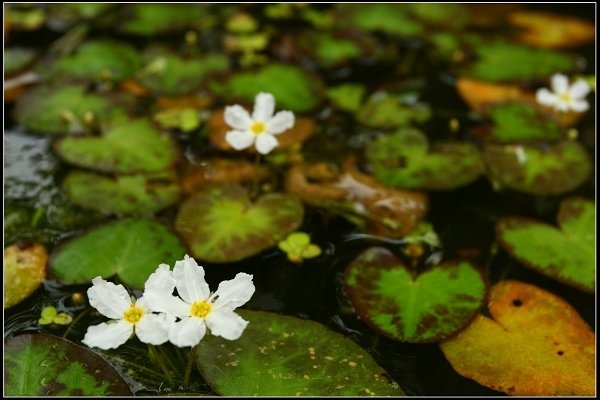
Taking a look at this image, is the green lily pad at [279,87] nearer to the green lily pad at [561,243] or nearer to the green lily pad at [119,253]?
the green lily pad at [119,253]

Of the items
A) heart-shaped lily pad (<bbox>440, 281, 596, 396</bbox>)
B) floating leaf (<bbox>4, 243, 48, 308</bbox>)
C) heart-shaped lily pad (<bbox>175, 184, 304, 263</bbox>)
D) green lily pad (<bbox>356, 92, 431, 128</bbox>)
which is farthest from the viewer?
green lily pad (<bbox>356, 92, 431, 128</bbox>)

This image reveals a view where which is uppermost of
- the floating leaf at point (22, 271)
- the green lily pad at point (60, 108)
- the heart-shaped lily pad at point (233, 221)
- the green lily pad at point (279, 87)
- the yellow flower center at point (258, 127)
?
the yellow flower center at point (258, 127)

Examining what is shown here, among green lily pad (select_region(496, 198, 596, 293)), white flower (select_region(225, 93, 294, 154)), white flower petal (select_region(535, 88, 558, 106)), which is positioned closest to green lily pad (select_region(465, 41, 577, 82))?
white flower petal (select_region(535, 88, 558, 106))

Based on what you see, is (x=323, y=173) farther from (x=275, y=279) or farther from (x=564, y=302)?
(x=564, y=302)

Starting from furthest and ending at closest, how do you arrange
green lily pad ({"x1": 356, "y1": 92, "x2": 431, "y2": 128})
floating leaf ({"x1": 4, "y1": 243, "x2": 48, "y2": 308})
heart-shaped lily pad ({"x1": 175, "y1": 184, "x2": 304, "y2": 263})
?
green lily pad ({"x1": 356, "y1": 92, "x2": 431, "y2": 128}) → heart-shaped lily pad ({"x1": 175, "y1": 184, "x2": 304, "y2": 263}) → floating leaf ({"x1": 4, "y1": 243, "x2": 48, "y2": 308})

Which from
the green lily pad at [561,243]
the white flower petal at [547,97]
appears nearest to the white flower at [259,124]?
the green lily pad at [561,243]

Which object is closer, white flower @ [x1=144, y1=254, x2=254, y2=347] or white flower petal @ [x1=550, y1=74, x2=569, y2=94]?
white flower @ [x1=144, y1=254, x2=254, y2=347]

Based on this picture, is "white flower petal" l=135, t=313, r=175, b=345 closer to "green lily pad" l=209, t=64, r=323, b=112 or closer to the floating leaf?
the floating leaf
